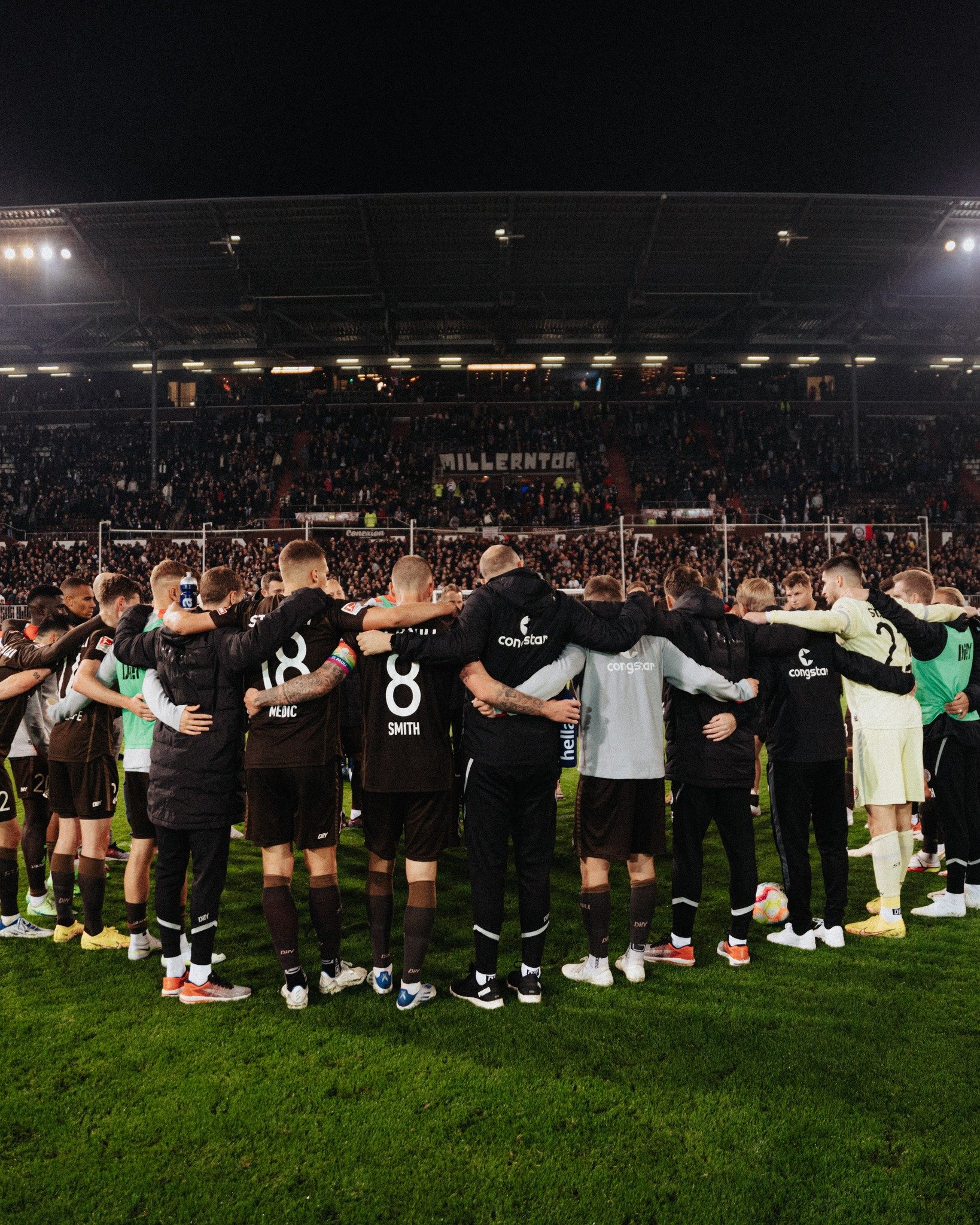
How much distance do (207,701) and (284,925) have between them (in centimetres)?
132

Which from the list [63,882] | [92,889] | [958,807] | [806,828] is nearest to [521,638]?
[806,828]

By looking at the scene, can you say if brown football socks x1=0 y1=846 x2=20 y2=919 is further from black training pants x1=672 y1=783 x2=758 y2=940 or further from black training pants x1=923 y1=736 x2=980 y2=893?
black training pants x1=923 y1=736 x2=980 y2=893

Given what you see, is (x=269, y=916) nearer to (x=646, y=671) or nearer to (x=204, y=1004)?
(x=204, y=1004)

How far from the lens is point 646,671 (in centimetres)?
500

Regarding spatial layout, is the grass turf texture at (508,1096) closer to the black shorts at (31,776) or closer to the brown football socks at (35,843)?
the brown football socks at (35,843)

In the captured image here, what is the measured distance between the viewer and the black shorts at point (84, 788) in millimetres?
5492

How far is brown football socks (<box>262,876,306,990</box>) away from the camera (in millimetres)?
4621

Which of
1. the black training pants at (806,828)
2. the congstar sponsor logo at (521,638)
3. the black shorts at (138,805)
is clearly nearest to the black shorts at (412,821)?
the congstar sponsor logo at (521,638)

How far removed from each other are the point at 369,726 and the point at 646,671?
168 centimetres

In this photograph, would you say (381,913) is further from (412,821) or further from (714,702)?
(714,702)

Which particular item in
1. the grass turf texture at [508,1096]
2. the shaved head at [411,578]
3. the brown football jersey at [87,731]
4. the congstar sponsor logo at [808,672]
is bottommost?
the grass turf texture at [508,1096]

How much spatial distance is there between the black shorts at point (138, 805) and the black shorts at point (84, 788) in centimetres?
15

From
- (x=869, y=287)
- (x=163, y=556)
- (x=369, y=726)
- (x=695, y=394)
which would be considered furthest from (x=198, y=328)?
(x=369, y=726)

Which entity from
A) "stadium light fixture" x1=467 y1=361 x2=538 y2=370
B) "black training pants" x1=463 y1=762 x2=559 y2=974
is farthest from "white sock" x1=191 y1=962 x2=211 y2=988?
"stadium light fixture" x1=467 y1=361 x2=538 y2=370
